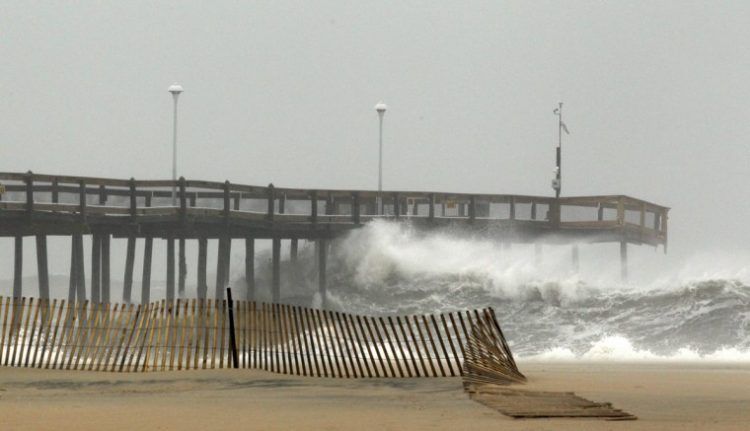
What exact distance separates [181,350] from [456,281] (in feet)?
118

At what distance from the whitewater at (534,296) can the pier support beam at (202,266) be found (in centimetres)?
536

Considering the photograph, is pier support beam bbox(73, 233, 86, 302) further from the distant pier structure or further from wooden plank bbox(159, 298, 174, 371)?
wooden plank bbox(159, 298, 174, 371)

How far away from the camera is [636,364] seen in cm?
3456

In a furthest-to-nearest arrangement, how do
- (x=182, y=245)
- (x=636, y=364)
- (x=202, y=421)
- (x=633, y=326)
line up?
(x=182, y=245)
(x=633, y=326)
(x=636, y=364)
(x=202, y=421)

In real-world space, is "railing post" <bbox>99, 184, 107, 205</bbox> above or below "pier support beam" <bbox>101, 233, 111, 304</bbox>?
above

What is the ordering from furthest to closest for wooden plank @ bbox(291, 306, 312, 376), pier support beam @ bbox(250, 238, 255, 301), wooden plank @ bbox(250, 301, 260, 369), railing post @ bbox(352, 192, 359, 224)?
railing post @ bbox(352, 192, 359, 224) < pier support beam @ bbox(250, 238, 255, 301) < wooden plank @ bbox(250, 301, 260, 369) < wooden plank @ bbox(291, 306, 312, 376)

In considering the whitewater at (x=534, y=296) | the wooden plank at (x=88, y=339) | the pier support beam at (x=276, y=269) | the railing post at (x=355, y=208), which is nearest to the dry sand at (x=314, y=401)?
the wooden plank at (x=88, y=339)

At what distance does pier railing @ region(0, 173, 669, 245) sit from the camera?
1950 inches

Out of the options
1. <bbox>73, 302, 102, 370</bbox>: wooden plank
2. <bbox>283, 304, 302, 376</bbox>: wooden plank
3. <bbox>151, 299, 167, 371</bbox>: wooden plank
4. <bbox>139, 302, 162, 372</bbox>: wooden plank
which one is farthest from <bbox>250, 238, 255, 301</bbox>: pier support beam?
<bbox>283, 304, 302, 376</bbox>: wooden plank

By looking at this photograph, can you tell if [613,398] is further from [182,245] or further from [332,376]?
[182,245]

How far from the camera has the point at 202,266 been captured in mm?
55438

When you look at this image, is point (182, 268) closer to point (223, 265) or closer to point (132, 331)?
point (223, 265)

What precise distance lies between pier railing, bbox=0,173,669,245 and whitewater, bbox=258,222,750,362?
969mm

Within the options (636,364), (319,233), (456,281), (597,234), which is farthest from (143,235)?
(636,364)
